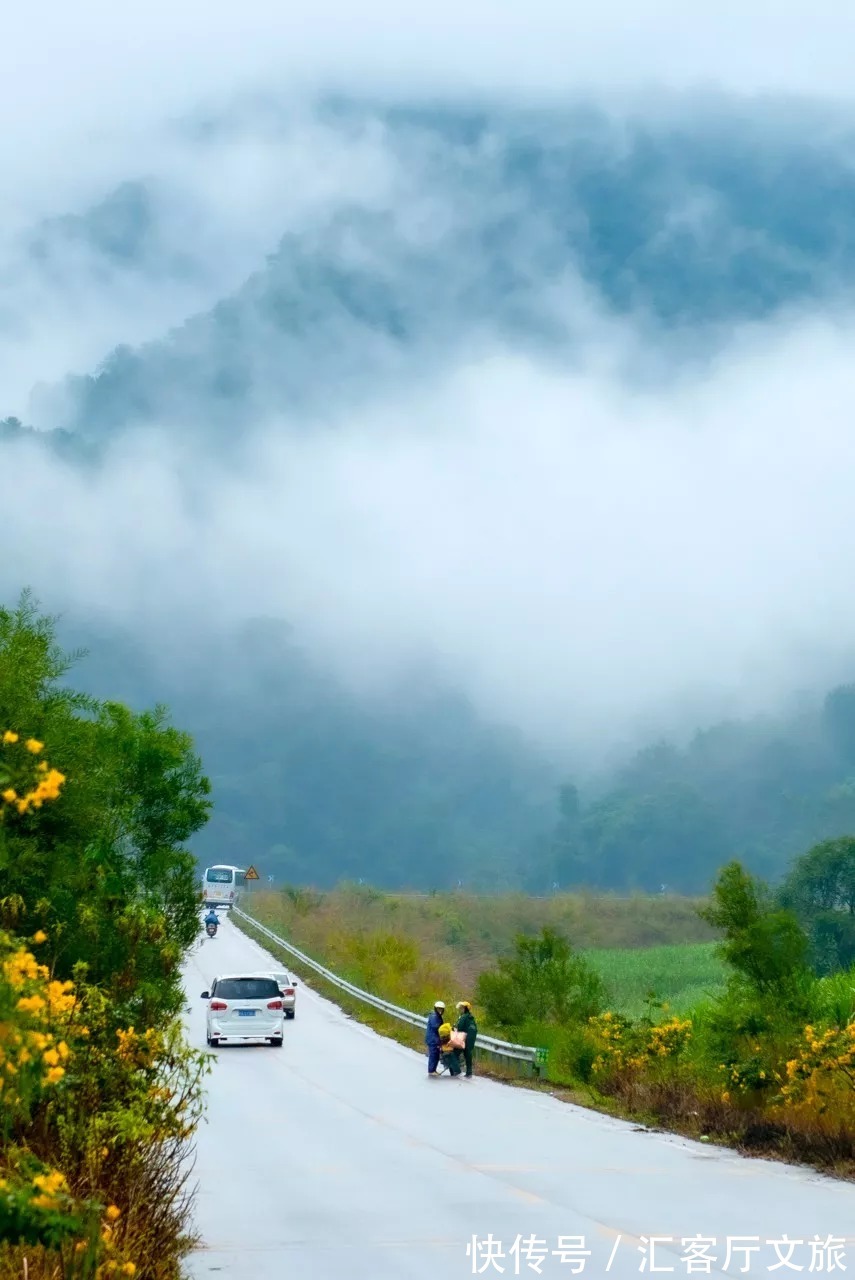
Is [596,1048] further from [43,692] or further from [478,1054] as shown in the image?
[43,692]

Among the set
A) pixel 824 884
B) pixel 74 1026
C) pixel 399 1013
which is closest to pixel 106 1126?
pixel 74 1026

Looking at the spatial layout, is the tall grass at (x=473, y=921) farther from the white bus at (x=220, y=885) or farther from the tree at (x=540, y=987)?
the tree at (x=540, y=987)

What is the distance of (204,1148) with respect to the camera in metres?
17.6

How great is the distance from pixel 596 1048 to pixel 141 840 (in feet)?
34.0

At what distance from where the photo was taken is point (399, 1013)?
37.8 metres

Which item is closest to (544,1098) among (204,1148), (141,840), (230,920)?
(204,1148)

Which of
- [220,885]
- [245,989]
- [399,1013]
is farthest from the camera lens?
[220,885]

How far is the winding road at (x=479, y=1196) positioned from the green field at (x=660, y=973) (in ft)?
101

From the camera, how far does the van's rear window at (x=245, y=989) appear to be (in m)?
33.3

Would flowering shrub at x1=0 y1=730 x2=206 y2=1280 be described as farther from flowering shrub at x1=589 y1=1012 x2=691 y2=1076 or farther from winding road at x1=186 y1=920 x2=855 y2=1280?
flowering shrub at x1=589 y1=1012 x2=691 y2=1076

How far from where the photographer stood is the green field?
5670 centimetres

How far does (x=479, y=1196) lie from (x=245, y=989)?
20808 mm

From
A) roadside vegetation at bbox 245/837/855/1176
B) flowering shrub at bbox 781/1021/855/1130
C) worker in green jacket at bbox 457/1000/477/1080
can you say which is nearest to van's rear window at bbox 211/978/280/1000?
roadside vegetation at bbox 245/837/855/1176

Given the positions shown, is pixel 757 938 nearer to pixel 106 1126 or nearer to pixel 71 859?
pixel 71 859
